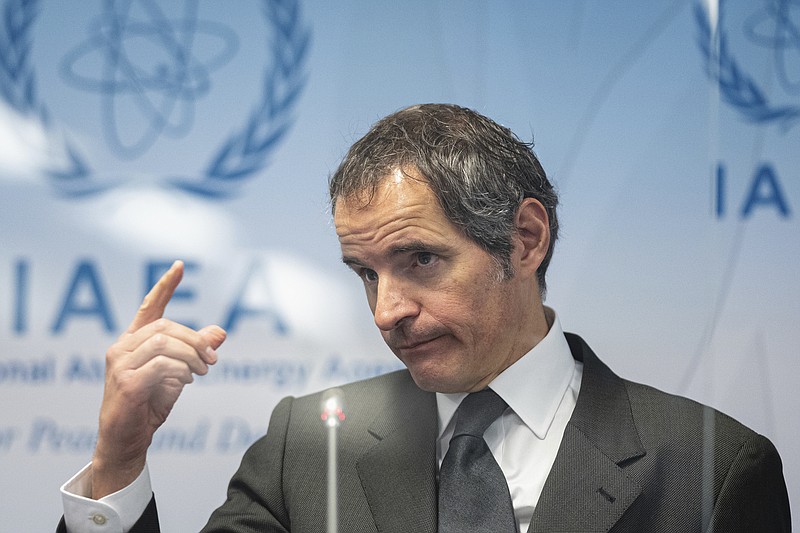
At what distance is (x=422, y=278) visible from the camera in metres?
1.57

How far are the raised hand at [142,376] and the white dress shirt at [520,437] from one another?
35mm

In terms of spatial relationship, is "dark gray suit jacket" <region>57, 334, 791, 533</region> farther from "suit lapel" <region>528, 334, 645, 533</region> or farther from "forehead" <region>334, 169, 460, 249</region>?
"forehead" <region>334, 169, 460, 249</region>

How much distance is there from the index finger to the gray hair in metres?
0.33

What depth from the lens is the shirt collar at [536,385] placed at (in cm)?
166

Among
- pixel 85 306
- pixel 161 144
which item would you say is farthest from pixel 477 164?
pixel 85 306

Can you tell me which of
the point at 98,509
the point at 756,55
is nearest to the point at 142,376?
the point at 98,509

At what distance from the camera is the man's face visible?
1553 millimetres

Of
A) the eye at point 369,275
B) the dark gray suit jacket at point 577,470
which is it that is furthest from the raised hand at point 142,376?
the eye at point 369,275

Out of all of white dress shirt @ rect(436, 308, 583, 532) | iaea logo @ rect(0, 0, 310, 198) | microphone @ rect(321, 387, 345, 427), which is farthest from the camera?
iaea logo @ rect(0, 0, 310, 198)

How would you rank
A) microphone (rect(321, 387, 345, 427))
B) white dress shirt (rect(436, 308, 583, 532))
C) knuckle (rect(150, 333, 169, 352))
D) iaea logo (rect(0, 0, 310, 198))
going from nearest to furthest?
knuckle (rect(150, 333, 169, 352)), white dress shirt (rect(436, 308, 583, 532)), microphone (rect(321, 387, 345, 427)), iaea logo (rect(0, 0, 310, 198))

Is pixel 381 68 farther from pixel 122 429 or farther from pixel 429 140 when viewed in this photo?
pixel 122 429

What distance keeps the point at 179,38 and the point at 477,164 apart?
2.48 ft

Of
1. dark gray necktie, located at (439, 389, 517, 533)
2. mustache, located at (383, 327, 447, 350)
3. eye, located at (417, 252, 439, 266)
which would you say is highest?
eye, located at (417, 252, 439, 266)

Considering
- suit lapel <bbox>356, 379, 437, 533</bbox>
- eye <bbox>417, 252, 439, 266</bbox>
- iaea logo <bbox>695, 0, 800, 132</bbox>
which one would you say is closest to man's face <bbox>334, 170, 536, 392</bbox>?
eye <bbox>417, 252, 439, 266</bbox>
